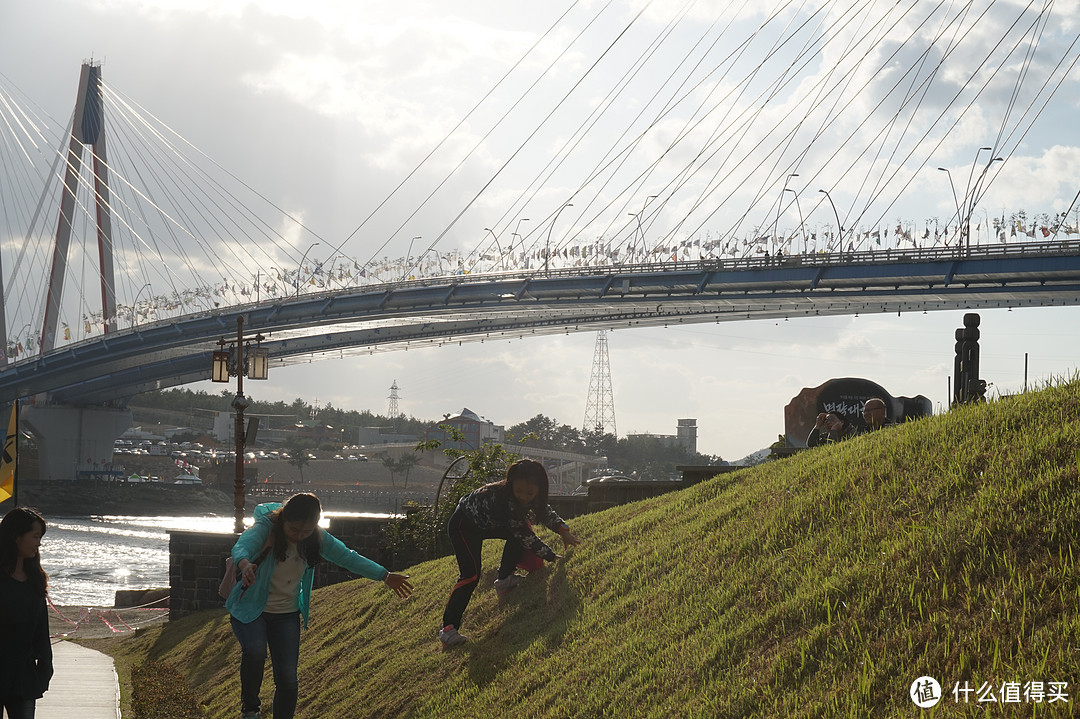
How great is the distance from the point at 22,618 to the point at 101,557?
41.1m

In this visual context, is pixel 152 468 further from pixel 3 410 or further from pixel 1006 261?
pixel 1006 261

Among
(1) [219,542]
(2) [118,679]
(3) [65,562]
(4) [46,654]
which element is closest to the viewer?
(4) [46,654]

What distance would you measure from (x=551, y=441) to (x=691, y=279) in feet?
245

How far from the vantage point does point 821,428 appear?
1091cm

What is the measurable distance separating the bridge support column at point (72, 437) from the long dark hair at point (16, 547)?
6749cm

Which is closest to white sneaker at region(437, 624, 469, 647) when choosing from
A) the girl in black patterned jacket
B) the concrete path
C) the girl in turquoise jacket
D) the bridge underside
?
the girl in black patterned jacket

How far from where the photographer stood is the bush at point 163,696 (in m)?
8.91

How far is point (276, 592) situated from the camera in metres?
6.11

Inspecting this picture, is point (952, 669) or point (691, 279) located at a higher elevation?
point (691, 279)

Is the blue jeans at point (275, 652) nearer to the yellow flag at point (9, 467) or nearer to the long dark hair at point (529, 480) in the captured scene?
the long dark hair at point (529, 480)

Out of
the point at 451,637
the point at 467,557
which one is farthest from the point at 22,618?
the point at 467,557

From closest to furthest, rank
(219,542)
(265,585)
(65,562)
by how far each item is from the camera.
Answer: (265,585) → (219,542) → (65,562)

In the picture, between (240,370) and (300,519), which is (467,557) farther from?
(240,370)

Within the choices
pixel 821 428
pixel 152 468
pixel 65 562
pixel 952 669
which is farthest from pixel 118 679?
pixel 152 468
